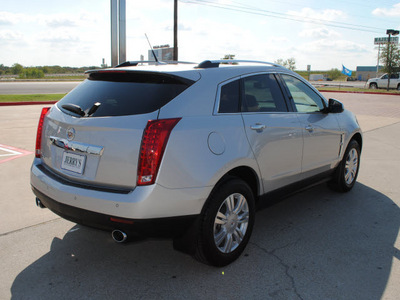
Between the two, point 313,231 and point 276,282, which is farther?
point 313,231

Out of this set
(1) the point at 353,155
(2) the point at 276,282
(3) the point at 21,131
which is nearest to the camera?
(2) the point at 276,282

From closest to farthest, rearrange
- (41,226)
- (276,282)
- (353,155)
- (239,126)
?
(276,282), (239,126), (41,226), (353,155)

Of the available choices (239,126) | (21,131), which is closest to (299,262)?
(239,126)

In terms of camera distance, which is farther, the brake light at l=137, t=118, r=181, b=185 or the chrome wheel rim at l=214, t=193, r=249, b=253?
the chrome wheel rim at l=214, t=193, r=249, b=253

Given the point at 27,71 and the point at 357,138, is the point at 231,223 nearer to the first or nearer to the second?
the point at 357,138

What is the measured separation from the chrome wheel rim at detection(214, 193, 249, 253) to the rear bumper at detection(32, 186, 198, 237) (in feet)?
1.19

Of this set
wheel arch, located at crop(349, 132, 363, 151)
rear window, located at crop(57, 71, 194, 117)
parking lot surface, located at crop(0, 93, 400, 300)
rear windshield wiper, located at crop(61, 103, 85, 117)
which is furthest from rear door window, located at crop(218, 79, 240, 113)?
wheel arch, located at crop(349, 132, 363, 151)

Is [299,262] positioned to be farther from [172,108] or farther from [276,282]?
[172,108]

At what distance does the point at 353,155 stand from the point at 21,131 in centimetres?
806

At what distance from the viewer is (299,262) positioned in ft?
11.1

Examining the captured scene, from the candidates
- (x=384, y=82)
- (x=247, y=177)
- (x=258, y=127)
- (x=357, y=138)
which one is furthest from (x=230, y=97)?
(x=384, y=82)

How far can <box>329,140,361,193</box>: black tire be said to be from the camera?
5.20 meters

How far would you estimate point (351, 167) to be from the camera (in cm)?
543

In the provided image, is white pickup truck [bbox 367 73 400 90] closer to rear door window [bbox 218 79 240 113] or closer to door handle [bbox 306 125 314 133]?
door handle [bbox 306 125 314 133]
